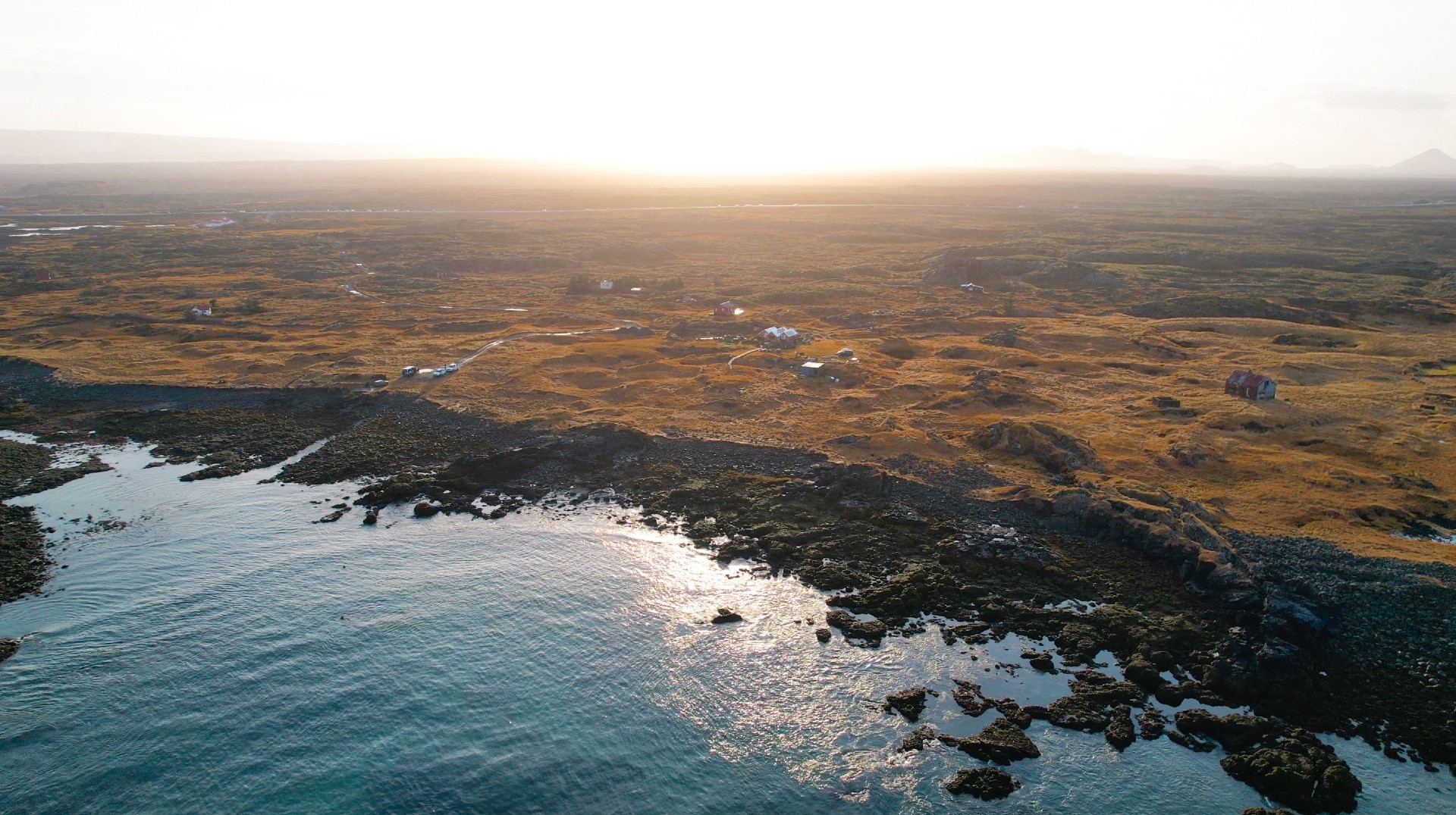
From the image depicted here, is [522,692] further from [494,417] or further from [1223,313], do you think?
[1223,313]

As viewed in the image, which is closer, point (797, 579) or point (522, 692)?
point (522, 692)

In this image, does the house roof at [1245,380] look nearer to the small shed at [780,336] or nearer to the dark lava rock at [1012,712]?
the small shed at [780,336]

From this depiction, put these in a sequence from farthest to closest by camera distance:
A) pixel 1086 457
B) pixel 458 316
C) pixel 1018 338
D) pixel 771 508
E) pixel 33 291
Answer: pixel 33 291 → pixel 458 316 → pixel 1018 338 → pixel 1086 457 → pixel 771 508

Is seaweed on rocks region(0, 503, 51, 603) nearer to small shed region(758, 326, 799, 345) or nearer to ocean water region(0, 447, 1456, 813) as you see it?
ocean water region(0, 447, 1456, 813)

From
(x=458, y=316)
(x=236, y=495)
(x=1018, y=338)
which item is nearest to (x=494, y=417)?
(x=236, y=495)

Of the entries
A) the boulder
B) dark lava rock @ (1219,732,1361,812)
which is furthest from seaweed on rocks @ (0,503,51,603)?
dark lava rock @ (1219,732,1361,812)

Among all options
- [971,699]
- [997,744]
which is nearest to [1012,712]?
[971,699]
